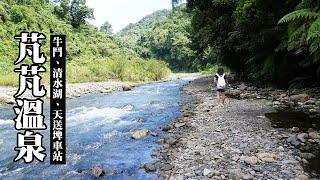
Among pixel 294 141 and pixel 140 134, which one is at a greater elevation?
pixel 294 141

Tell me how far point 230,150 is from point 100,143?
4099 mm

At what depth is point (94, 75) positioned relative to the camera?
37.9 meters

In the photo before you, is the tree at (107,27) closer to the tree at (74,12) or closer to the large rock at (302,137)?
the tree at (74,12)

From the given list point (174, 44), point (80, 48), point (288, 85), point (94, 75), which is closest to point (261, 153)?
point (288, 85)

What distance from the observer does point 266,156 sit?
8070 mm

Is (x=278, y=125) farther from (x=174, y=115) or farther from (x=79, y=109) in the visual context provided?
(x=79, y=109)

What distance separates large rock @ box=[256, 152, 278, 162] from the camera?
7.92 metres

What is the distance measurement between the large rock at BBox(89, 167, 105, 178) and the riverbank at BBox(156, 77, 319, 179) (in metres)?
1.29

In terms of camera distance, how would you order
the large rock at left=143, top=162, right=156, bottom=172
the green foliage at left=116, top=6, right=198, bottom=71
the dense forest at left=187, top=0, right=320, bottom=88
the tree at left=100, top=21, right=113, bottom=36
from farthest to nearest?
1. the tree at left=100, top=21, right=113, bottom=36
2. the green foliage at left=116, top=6, right=198, bottom=71
3. the dense forest at left=187, top=0, right=320, bottom=88
4. the large rock at left=143, top=162, right=156, bottom=172

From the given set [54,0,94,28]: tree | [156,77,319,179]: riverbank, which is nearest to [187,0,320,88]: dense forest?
[156,77,319,179]: riverbank

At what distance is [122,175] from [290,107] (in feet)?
26.1

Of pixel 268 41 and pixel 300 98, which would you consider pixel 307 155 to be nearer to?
pixel 300 98

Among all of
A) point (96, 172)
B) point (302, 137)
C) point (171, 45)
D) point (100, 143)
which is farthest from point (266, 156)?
point (171, 45)

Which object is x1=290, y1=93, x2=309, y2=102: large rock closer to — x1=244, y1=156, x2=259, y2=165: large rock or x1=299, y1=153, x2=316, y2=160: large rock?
x1=299, y1=153, x2=316, y2=160: large rock
